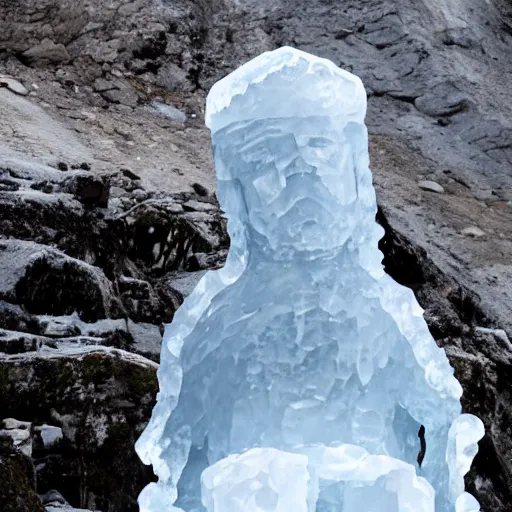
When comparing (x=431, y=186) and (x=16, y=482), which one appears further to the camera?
(x=431, y=186)

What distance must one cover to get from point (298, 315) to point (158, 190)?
150 inches

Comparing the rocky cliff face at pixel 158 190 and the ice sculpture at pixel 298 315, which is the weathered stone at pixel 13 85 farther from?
the ice sculpture at pixel 298 315

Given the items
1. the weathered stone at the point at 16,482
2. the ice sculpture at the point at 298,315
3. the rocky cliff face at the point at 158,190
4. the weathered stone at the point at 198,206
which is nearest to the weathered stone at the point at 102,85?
the rocky cliff face at the point at 158,190

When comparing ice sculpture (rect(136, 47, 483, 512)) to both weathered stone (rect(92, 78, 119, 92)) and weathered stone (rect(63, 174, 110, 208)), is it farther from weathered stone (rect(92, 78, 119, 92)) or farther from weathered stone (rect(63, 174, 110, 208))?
weathered stone (rect(92, 78, 119, 92))

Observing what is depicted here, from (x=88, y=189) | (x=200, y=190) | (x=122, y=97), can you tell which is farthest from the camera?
(x=122, y=97)

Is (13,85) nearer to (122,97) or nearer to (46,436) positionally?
(122,97)

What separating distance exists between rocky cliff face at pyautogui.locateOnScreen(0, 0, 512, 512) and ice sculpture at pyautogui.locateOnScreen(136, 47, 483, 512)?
1425mm

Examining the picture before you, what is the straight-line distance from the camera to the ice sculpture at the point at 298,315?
2.13 metres

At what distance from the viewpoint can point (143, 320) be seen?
4.66 metres

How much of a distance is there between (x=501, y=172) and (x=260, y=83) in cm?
528

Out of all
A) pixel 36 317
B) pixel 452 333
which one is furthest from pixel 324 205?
pixel 452 333

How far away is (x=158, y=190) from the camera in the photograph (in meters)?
5.92

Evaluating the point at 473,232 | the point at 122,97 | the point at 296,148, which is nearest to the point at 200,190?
the point at 122,97

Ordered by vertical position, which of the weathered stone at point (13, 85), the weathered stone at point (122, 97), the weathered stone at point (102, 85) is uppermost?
the weathered stone at point (13, 85)
